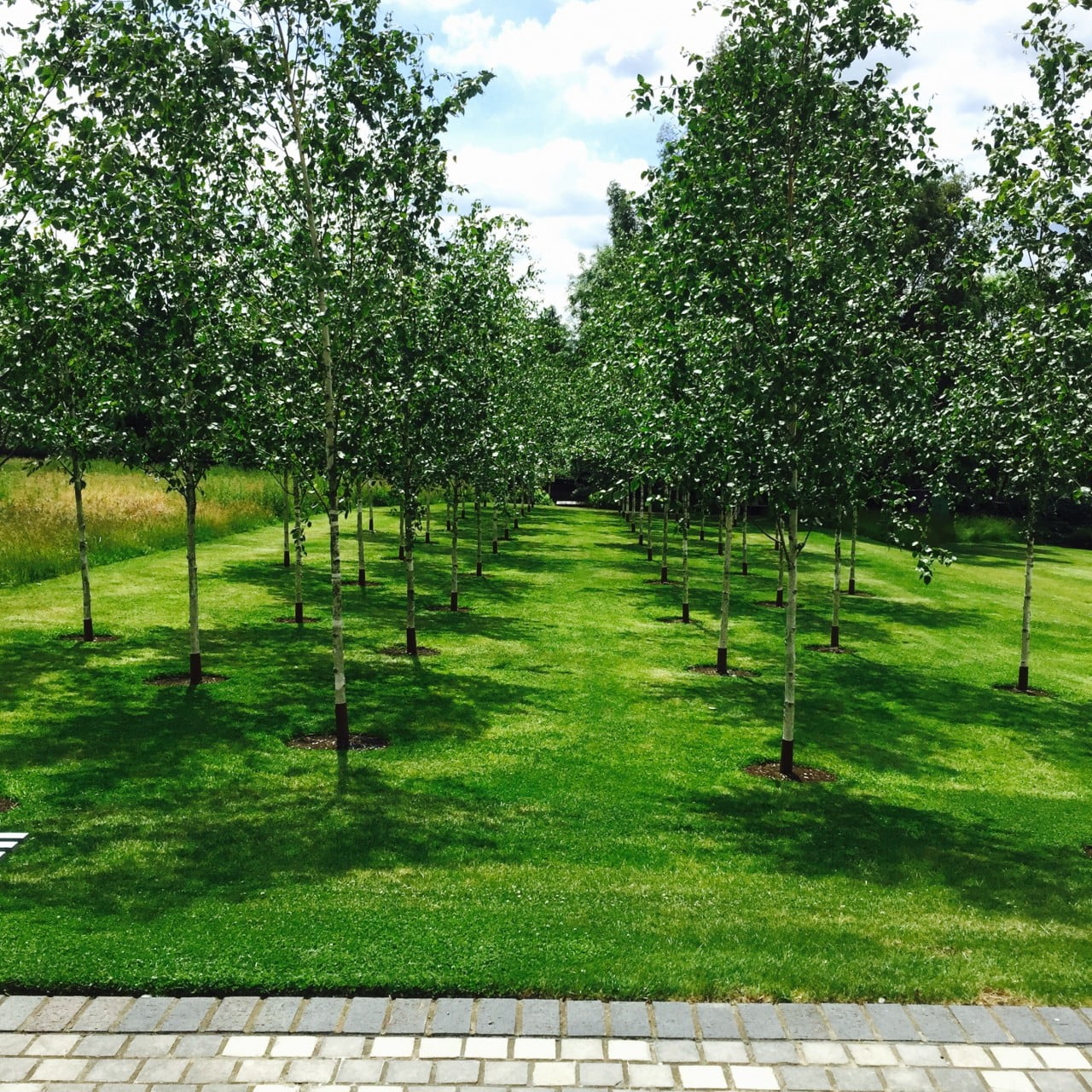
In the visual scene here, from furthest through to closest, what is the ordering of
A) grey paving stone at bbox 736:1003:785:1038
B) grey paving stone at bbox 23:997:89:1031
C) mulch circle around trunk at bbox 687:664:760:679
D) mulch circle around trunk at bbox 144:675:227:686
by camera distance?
mulch circle around trunk at bbox 687:664:760:679 < mulch circle around trunk at bbox 144:675:227:686 < grey paving stone at bbox 736:1003:785:1038 < grey paving stone at bbox 23:997:89:1031

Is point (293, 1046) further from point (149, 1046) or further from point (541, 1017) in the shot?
point (541, 1017)

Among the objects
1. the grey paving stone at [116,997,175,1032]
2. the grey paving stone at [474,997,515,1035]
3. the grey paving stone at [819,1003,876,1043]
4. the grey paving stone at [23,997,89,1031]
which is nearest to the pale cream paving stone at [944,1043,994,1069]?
the grey paving stone at [819,1003,876,1043]

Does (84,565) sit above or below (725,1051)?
above

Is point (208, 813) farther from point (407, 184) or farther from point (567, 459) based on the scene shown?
point (567, 459)

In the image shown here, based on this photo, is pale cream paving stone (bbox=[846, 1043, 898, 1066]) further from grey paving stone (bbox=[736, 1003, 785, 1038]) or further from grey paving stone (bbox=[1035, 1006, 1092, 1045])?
grey paving stone (bbox=[1035, 1006, 1092, 1045])

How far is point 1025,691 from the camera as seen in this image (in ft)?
61.7

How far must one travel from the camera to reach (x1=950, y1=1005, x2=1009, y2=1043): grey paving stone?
6566 mm

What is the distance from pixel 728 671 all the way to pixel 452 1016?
44.0ft

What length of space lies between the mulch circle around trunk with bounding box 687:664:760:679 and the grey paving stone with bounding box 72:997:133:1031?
13.6 m

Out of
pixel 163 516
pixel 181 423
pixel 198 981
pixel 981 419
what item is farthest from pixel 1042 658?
pixel 163 516

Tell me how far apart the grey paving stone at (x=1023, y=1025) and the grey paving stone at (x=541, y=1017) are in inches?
121

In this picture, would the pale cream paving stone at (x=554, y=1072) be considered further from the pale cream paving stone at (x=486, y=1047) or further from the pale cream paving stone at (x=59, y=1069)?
the pale cream paving stone at (x=59, y=1069)

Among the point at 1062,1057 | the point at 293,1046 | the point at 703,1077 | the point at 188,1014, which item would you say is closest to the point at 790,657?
the point at 1062,1057

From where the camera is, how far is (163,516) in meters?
34.9
